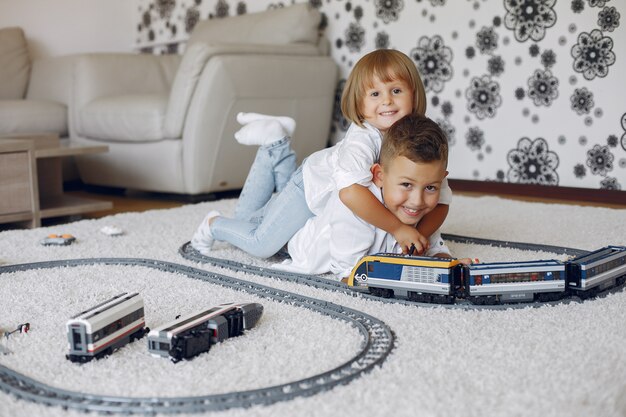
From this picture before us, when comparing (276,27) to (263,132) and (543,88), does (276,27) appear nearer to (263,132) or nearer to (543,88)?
(543,88)

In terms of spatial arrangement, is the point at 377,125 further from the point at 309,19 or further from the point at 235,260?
the point at 309,19

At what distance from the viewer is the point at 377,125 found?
1.64 metres

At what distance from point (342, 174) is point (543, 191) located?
5.81 ft

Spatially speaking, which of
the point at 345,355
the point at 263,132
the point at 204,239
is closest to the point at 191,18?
the point at 263,132

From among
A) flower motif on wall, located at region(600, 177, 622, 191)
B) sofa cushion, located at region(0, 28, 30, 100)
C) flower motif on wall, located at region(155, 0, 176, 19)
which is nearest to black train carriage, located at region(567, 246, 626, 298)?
flower motif on wall, located at region(600, 177, 622, 191)

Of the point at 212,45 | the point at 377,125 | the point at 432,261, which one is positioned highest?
the point at 212,45

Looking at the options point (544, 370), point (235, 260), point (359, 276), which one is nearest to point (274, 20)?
point (235, 260)

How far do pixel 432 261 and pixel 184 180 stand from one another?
6.03 feet

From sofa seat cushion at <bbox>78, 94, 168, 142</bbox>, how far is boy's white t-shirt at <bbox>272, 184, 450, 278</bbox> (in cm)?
151

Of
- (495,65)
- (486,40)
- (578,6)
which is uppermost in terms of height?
(578,6)

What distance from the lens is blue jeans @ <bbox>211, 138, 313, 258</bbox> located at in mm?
1767

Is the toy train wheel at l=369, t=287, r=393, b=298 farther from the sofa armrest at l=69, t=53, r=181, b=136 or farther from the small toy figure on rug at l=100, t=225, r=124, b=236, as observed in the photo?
the sofa armrest at l=69, t=53, r=181, b=136

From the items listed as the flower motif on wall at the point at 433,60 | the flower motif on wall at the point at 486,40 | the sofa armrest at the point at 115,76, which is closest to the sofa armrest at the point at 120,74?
the sofa armrest at the point at 115,76

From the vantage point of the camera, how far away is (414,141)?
4.78 feet
